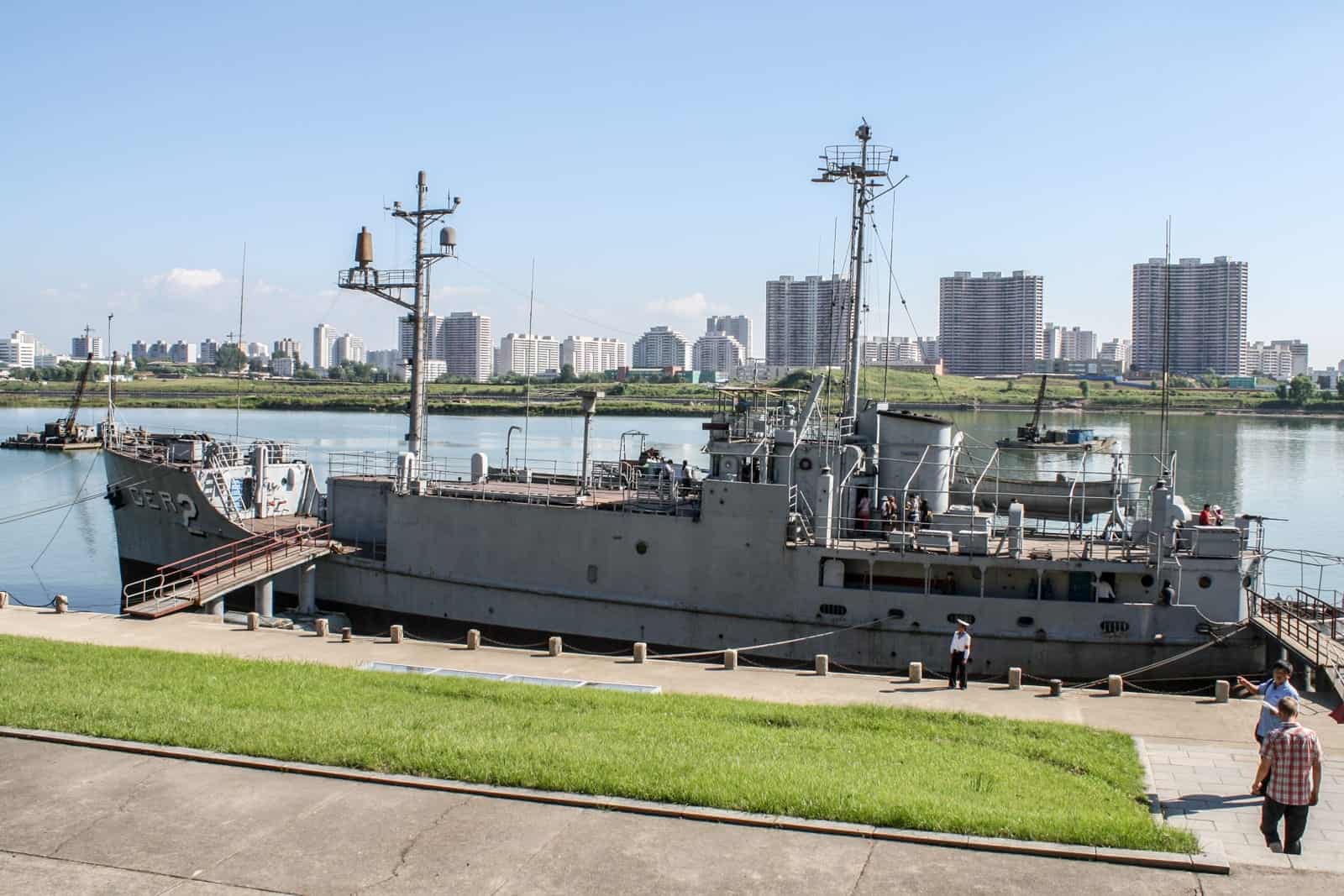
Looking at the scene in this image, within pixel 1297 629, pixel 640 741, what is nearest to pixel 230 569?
pixel 640 741

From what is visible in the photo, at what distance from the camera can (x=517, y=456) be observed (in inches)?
2534

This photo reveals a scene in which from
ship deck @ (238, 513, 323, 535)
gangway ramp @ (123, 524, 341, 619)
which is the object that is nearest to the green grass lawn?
gangway ramp @ (123, 524, 341, 619)

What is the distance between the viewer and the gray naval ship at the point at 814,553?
62.6 ft

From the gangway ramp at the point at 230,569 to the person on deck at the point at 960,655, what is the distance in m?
12.6

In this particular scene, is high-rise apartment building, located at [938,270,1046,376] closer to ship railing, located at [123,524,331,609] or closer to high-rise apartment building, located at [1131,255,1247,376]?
high-rise apartment building, located at [1131,255,1247,376]

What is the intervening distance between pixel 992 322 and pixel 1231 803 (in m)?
192

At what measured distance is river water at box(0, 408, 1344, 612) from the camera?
3897cm

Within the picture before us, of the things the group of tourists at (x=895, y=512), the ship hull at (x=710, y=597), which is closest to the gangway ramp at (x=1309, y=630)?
the ship hull at (x=710, y=597)

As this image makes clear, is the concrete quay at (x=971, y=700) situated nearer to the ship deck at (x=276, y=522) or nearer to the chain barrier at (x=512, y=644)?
the chain barrier at (x=512, y=644)

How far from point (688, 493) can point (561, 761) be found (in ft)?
41.2

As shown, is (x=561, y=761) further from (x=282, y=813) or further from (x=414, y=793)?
(x=282, y=813)

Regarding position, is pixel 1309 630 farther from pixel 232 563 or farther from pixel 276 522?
pixel 276 522

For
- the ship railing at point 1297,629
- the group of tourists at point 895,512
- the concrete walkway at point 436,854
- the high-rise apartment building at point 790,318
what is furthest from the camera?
the high-rise apartment building at point 790,318

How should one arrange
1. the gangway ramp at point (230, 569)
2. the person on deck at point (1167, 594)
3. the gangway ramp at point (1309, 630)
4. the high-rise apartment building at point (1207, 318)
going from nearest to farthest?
1. the gangway ramp at point (1309, 630)
2. the person on deck at point (1167, 594)
3. the gangway ramp at point (230, 569)
4. the high-rise apartment building at point (1207, 318)
